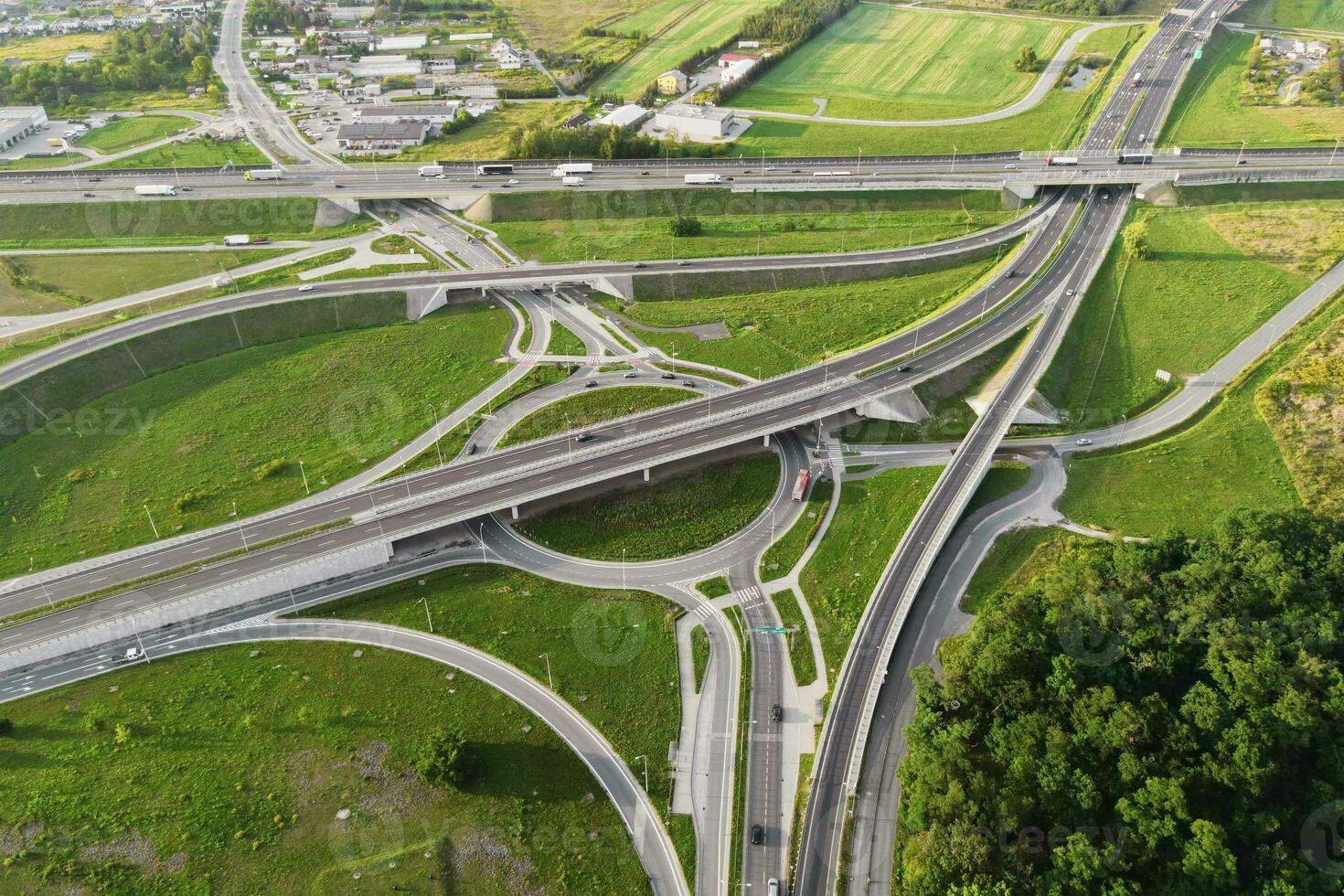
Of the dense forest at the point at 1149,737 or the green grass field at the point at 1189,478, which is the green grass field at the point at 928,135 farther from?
the dense forest at the point at 1149,737

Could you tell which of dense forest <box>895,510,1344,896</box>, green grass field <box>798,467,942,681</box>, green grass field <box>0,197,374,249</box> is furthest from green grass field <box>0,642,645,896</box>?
green grass field <box>0,197,374,249</box>

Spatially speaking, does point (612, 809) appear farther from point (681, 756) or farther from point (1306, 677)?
point (1306, 677)

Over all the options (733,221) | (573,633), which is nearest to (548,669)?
Result: (573,633)

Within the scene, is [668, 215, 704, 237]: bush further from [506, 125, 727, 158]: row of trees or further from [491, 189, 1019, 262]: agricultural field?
[506, 125, 727, 158]: row of trees

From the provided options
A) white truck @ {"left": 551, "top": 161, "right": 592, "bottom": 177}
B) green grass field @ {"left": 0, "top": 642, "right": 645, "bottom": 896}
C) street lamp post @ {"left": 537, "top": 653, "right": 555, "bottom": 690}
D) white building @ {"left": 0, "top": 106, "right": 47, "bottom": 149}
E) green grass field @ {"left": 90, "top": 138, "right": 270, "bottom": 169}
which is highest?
white building @ {"left": 0, "top": 106, "right": 47, "bottom": 149}

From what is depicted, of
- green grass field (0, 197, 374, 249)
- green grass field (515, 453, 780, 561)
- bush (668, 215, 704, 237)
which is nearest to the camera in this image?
green grass field (515, 453, 780, 561)

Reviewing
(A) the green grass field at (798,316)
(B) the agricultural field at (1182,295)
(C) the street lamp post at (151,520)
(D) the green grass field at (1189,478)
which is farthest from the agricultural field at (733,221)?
(C) the street lamp post at (151,520)

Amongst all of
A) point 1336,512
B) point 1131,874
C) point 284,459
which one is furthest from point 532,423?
point 1336,512
